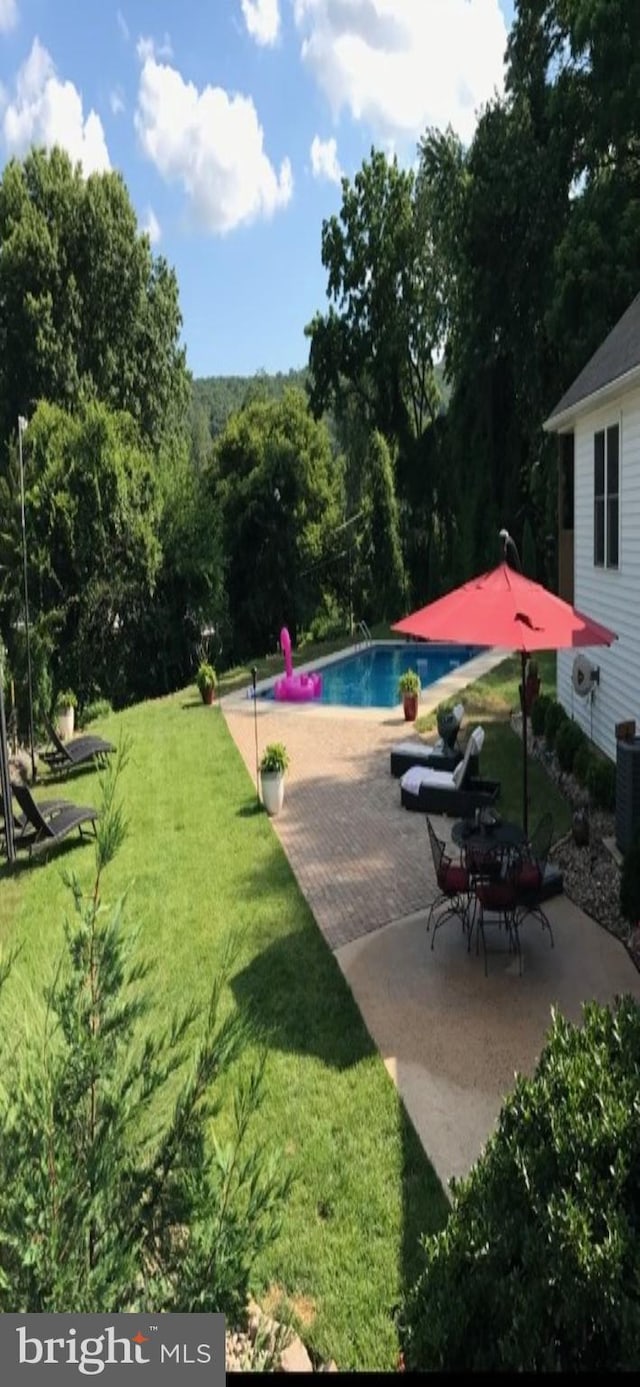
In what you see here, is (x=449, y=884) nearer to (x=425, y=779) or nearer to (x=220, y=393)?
(x=425, y=779)

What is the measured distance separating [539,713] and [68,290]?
26.5 meters

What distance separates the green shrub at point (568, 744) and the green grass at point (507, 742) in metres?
0.38

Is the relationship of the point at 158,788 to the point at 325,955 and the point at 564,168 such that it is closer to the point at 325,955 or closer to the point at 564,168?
the point at 325,955

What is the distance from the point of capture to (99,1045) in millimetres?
2740

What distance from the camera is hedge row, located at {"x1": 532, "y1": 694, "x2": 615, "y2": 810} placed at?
11.2 metres

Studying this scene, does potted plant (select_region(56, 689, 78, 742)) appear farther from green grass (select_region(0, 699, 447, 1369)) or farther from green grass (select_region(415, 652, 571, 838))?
green grass (select_region(415, 652, 571, 838))

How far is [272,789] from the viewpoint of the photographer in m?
12.3

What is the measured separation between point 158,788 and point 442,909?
6.63 metres

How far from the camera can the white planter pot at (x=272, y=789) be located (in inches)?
484

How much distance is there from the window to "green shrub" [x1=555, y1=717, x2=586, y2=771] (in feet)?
8.13

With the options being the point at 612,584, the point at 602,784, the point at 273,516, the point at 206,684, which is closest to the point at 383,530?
the point at 273,516

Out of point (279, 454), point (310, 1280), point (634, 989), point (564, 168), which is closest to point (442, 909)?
point (634, 989)

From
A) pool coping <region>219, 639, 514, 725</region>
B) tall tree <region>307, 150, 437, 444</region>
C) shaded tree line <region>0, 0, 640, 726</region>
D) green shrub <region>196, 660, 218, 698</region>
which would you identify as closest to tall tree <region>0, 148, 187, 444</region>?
shaded tree line <region>0, 0, 640, 726</region>

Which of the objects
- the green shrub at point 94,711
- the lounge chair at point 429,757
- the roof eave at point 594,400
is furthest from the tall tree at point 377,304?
the lounge chair at point 429,757
